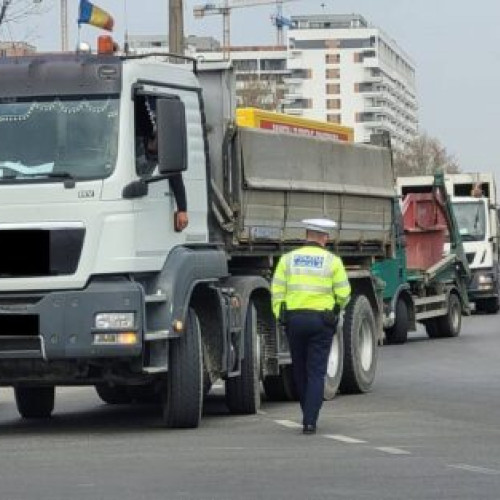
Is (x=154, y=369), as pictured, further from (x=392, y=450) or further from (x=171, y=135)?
(x=392, y=450)

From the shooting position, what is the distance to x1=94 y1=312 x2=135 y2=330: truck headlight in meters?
11.7

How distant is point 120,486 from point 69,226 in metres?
2.97

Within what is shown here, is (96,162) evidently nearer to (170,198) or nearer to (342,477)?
(170,198)

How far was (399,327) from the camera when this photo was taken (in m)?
26.5

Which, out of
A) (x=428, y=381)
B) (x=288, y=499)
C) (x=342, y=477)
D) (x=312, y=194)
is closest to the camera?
(x=288, y=499)

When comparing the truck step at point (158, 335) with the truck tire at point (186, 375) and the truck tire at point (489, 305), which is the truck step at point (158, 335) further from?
the truck tire at point (489, 305)

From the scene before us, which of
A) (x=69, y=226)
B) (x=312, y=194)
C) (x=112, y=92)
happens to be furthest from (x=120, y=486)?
(x=312, y=194)

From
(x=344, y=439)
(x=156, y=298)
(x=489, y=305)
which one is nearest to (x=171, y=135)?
(x=156, y=298)

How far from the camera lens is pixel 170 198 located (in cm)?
1243

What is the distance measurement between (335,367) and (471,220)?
68.1ft

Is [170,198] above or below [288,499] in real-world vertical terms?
above

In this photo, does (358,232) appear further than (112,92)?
Yes

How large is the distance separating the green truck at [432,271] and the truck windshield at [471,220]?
588 cm

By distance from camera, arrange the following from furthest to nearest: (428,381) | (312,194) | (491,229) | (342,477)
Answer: (491,229)
(428,381)
(312,194)
(342,477)
